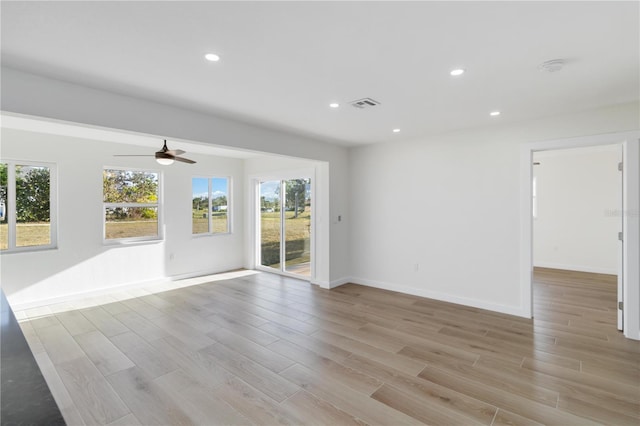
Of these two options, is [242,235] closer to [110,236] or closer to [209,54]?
[110,236]

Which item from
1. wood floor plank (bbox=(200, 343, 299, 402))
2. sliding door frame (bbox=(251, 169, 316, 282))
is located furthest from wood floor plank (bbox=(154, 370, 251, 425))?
sliding door frame (bbox=(251, 169, 316, 282))

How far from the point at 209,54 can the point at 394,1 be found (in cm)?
133

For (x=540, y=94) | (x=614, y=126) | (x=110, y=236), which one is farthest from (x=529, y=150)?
(x=110, y=236)

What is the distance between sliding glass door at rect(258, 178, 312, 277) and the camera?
623 cm

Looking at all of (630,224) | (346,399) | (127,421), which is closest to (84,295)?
(127,421)

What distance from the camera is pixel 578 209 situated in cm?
670

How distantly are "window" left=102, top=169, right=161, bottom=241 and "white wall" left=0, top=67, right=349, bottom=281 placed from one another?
9.67ft

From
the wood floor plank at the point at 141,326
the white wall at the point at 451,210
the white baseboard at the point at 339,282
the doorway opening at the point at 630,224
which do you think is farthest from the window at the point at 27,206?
the doorway opening at the point at 630,224

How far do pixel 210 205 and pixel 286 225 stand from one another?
5.95ft

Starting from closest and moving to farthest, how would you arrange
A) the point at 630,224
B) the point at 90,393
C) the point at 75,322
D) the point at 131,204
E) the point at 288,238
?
1. the point at 90,393
2. the point at 630,224
3. the point at 75,322
4. the point at 131,204
5. the point at 288,238

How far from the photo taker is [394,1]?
1.65 metres

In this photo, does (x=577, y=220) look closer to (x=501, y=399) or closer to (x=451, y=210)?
(x=451, y=210)

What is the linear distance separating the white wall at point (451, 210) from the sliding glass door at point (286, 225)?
968 mm

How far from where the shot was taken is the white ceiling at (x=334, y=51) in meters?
1.75
